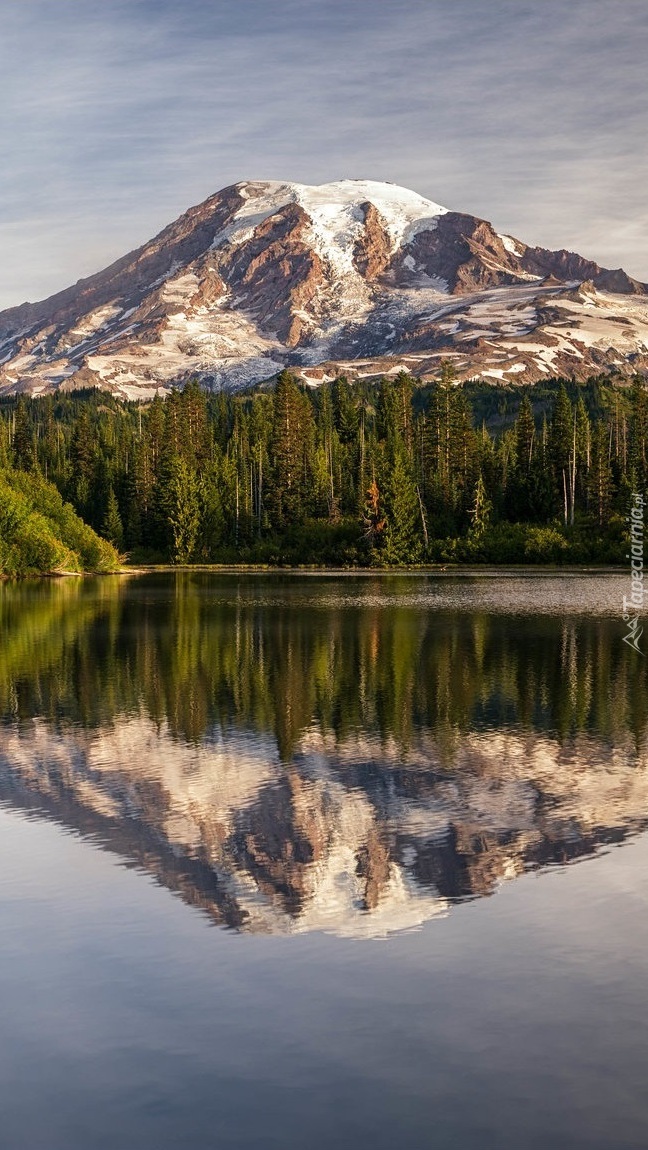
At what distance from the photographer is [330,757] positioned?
23703mm

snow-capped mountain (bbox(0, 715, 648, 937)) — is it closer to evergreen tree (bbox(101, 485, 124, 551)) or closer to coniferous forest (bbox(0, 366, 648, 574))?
coniferous forest (bbox(0, 366, 648, 574))

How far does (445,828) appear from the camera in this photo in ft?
59.6

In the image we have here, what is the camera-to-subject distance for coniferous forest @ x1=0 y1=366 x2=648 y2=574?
12362 cm

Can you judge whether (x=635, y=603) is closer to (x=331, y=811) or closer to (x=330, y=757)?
(x=330, y=757)

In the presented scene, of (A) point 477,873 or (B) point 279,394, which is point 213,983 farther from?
(B) point 279,394

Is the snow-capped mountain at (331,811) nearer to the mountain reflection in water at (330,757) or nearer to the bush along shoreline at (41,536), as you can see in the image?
the mountain reflection in water at (330,757)

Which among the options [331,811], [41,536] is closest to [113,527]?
[41,536]

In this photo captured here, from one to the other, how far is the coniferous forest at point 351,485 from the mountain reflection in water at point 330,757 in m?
66.3

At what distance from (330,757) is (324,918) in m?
9.48

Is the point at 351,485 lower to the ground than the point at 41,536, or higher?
higher

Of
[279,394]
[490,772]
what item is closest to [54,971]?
[490,772]

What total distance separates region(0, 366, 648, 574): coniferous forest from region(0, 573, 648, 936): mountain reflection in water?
2610 inches

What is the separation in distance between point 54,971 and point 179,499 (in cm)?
Answer: 12832

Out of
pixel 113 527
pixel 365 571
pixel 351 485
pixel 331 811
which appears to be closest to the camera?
pixel 331 811
